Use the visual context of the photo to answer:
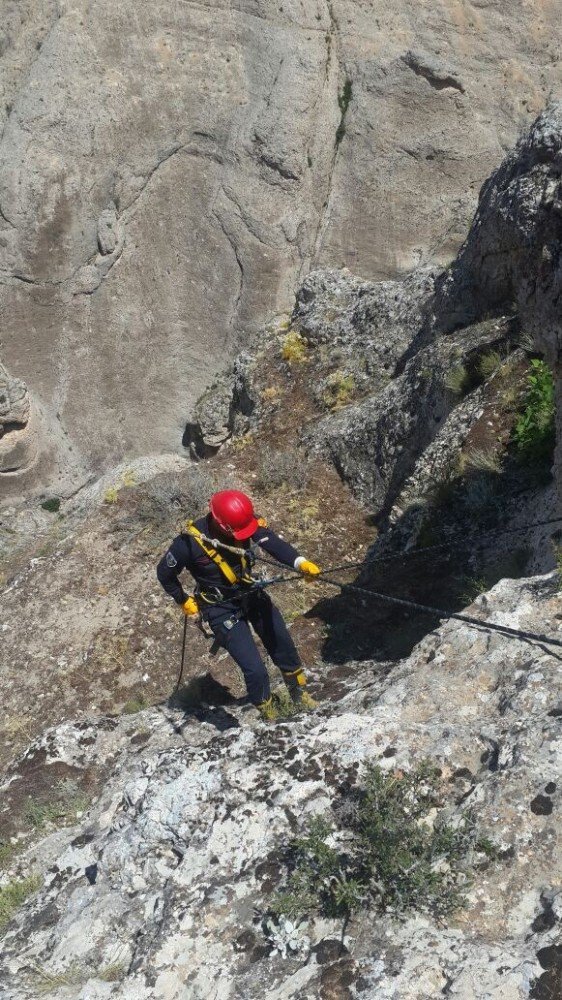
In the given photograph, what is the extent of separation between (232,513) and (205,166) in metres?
14.2

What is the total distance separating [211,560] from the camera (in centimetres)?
615

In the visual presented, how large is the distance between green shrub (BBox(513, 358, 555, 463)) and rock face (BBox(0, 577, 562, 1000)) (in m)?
3.06

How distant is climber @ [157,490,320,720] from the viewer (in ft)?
19.7

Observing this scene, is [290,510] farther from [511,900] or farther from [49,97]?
[49,97]

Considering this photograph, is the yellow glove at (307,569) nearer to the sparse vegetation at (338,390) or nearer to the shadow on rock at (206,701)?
the shadow on rock at (206,701)

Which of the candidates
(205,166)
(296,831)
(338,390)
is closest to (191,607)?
(296,831)

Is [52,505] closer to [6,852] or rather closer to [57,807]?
[57,807]

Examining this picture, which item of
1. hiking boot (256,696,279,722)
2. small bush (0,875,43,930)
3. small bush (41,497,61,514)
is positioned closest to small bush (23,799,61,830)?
small bush (0,875,43,930)

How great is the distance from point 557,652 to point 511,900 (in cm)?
142

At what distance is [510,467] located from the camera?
8.15 m

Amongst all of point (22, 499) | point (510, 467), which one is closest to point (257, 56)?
point (22, 499)

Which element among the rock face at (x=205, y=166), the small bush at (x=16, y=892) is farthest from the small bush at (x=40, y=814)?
the rock face at (x=205, y=166)

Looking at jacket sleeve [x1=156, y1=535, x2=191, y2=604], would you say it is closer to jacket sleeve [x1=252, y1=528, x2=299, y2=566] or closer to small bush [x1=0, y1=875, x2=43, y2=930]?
jacket sleeve [x1=252, y1=528, x2=299, y2=566]

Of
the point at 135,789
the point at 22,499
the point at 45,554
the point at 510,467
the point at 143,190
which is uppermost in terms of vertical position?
the point at 143,190
